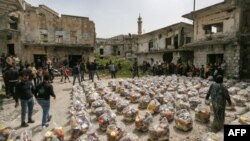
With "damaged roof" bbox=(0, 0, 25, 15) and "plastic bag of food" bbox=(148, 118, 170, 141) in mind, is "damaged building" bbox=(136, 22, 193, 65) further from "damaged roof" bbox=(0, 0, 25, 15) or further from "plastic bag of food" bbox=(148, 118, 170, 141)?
"plastic bag of food" bbox=(148, 118, 170, 141)

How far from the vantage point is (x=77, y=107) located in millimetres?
7793

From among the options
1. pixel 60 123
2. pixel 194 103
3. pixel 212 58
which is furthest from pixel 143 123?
pixel 212 58

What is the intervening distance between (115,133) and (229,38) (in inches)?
573

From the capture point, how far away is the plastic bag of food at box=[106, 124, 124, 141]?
551cm

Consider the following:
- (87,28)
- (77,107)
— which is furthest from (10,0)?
(87,28)

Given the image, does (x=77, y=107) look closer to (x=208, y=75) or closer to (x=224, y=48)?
(x=208, y=75)

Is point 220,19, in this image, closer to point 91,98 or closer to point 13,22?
point 91,98

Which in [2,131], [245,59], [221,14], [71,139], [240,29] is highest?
→ [221,14]

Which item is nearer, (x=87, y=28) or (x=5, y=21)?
(x=5, y=21)

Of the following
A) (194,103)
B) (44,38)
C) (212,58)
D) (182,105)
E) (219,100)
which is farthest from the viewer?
(44,38)

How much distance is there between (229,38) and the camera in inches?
651

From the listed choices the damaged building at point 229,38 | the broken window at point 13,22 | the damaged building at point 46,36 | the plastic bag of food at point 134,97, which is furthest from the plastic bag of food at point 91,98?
the broken window at point 13,22

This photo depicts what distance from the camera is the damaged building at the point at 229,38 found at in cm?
1623

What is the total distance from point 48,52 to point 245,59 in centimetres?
2036
